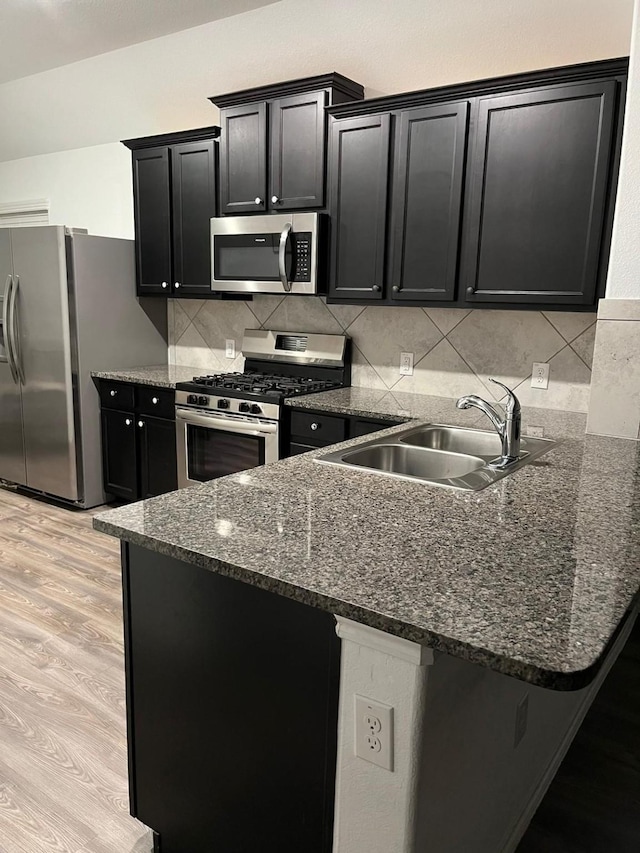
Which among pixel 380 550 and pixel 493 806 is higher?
pixel 380 550

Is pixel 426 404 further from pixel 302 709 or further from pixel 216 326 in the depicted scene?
pixel 302 709

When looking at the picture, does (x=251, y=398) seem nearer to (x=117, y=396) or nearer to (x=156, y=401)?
(x=156, y=401)

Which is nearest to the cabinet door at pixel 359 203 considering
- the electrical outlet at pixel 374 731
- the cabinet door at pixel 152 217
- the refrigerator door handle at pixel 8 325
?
the cabinet door at pixel 152 217

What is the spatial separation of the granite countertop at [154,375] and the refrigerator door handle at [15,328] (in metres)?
0.54

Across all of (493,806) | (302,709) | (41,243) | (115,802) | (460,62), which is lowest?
(115,802)

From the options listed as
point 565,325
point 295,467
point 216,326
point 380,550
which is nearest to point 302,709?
point 380,550

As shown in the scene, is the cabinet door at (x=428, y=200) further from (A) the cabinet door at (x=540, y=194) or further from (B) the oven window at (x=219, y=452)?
(B) the oven window at (x=219, y=452)

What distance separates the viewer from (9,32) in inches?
151

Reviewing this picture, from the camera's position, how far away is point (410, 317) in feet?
11.5

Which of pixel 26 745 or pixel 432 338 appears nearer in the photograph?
pixel 26 745

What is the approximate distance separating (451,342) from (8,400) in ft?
9.97

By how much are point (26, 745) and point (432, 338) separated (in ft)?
8.27

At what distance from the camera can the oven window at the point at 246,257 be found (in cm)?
351

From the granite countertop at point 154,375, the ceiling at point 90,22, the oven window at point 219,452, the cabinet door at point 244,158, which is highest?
the ceiling at point 90,22
